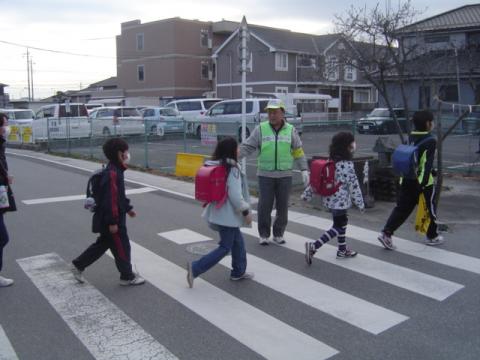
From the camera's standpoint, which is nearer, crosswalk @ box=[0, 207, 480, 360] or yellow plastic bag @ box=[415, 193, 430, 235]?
crosswalk @ box=[0, 207, 480, 360]

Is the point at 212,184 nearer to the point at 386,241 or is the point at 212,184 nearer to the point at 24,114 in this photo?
the point at 386,241

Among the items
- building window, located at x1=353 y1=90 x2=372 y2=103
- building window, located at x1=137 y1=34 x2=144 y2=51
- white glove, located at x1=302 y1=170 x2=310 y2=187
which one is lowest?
white glove, located at x1=302 y1=170 x2=310 y2=187

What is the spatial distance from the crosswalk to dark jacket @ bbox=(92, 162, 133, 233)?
721mm

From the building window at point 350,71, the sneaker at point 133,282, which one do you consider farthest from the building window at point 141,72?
the sneaker at point 133,282

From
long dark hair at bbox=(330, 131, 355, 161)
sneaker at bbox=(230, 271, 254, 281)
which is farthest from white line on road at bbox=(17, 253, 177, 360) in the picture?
long dark hair at bbox=(330, 131, 355, 161)

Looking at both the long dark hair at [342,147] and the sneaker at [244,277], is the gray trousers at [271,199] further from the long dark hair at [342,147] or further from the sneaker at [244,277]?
the sneaker at [244,277]

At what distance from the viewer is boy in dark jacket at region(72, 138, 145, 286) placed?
500 cm

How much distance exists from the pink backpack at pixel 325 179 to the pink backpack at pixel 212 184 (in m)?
1.40

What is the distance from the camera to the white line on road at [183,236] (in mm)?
7128

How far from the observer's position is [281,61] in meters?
42.7

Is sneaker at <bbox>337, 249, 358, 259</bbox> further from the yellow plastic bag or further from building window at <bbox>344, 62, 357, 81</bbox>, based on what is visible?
building window at <bbox>344, 62, 357, 81</bbox>

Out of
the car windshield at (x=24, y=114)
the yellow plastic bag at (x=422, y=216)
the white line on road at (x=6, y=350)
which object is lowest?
the white line on road at (x=6, y=350)

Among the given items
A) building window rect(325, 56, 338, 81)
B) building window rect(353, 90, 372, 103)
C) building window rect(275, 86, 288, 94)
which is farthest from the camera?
building window rect(353, 90, 372, 103)

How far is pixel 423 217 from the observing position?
6742mm
